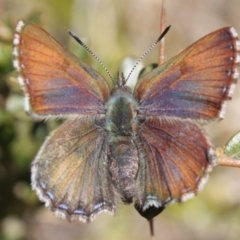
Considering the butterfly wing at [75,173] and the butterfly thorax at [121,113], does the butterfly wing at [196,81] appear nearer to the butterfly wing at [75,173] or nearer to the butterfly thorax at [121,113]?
the butterfly thorax at [121,113]

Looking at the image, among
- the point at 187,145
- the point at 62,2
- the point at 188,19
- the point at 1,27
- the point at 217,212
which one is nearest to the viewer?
the point at 187,145

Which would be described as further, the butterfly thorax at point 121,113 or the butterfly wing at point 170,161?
the butterfly thorax at point 121,113

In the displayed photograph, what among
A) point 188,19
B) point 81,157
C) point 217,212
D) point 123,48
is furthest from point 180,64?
point 188,19

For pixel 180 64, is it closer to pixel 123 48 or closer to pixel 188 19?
pixel 123 48

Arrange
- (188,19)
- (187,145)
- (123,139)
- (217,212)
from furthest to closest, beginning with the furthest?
(188,19) < (217,212) < (123,139) < (187,145)

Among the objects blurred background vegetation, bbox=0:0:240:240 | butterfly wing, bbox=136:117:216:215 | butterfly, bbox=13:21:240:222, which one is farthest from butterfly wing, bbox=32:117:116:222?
blurred background vegetation, bbox=0:0:240:240

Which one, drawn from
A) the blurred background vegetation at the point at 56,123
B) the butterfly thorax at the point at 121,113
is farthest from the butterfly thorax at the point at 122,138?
the blurred background vegetation at the point at 56,123

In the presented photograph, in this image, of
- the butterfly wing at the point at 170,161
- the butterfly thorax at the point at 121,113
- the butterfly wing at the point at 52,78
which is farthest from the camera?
the butterfly thorax at the point at 121,113

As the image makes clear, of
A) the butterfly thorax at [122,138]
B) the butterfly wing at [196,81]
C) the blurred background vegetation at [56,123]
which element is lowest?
the blurred background vegetation at [56,123]
